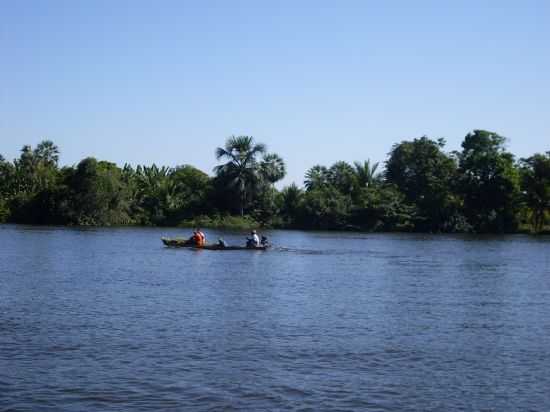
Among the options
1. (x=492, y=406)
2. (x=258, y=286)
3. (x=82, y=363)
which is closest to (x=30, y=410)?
(x=82, y=363)

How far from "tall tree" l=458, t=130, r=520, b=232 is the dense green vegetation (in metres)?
0.12

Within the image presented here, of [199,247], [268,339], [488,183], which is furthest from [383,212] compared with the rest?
[268,339]

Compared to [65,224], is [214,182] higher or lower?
higher

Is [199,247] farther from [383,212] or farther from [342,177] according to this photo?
[342,177]

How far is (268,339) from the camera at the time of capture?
67.8ft

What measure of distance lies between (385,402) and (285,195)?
295ft

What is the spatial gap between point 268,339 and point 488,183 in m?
78.1

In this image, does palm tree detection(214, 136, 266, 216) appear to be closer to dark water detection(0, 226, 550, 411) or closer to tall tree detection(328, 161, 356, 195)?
tall tree detection(328, 161, 356, 195)

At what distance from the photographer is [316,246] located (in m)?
63.4

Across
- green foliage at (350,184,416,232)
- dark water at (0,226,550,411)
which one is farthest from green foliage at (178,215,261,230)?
dark water at (0,226,550,411)

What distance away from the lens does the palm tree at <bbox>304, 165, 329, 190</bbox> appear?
11150 cm

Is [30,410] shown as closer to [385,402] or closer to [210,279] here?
[385,402]

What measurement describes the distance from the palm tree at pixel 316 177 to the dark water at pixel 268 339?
70.8 metres

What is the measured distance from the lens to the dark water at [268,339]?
15.2 m
